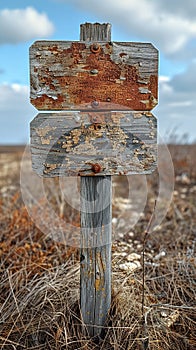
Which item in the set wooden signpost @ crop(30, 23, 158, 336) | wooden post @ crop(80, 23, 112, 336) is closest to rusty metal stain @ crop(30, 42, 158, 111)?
wooden signpost @ crop(30, 23, 158, 336)

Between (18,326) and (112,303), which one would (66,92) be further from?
(18,326)

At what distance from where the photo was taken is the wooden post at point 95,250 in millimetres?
2115

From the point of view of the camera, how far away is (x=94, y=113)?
201 centimetres

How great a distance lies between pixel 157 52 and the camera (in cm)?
207

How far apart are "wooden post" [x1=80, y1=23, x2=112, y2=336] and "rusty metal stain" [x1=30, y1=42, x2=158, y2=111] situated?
0.11m

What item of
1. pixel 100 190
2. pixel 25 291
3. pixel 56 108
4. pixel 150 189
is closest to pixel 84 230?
pixel 100 190

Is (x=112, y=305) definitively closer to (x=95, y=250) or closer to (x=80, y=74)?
(x=95, y=250)

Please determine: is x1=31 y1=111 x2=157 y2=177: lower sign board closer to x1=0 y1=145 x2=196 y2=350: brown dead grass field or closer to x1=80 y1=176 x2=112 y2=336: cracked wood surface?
x1=80 y1=176 x2=112 y2=336: cracked wood surface

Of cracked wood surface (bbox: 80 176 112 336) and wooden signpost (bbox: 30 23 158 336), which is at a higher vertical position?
wooden signpost (bbox: 30 23 158 336)

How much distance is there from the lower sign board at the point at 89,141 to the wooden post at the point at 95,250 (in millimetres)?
111

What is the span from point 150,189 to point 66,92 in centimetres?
541

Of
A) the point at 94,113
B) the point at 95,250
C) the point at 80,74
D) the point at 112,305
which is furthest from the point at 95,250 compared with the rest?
the point at 80,74

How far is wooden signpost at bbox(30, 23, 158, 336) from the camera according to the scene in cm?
198

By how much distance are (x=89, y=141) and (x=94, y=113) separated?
15 cm
